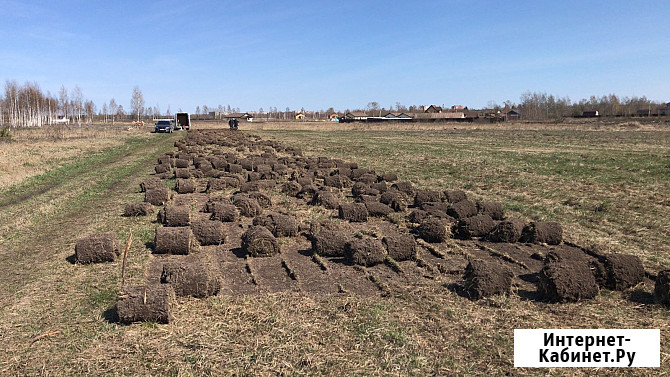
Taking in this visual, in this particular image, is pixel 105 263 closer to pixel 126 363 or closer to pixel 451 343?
pixel 126 363

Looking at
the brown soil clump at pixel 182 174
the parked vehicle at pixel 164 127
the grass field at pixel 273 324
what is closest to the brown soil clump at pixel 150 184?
the brown soil clump at pixel 182 174

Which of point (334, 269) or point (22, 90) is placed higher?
point (22, 90)

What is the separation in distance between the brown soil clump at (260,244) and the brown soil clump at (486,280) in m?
4.15

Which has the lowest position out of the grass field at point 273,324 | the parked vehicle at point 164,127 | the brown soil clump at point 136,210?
the grass field at point 273,324

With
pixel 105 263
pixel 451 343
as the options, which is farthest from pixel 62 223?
pixel 451 343

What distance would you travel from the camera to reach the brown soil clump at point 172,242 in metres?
9.91

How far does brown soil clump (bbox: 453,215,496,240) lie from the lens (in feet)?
37.1

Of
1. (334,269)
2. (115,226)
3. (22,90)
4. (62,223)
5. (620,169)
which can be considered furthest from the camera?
(22,90)

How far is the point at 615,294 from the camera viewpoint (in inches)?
308

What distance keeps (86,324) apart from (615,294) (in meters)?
8.34

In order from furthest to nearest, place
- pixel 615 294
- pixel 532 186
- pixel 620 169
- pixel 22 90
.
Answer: pixel 22 90, pixel 620 169, pixel 532 186, pixel 615 294

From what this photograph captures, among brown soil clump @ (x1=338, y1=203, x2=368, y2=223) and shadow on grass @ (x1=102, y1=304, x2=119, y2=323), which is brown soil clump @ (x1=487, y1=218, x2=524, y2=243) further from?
shadow on grass @ (x1=102, y1=304, x2=119, y2=323)

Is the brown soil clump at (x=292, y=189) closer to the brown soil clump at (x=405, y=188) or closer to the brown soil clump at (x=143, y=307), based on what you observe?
the brown soil clump at (x=405, y=188)

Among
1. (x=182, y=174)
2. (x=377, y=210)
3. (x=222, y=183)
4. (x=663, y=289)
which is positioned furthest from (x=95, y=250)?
(x=182, y=174)
